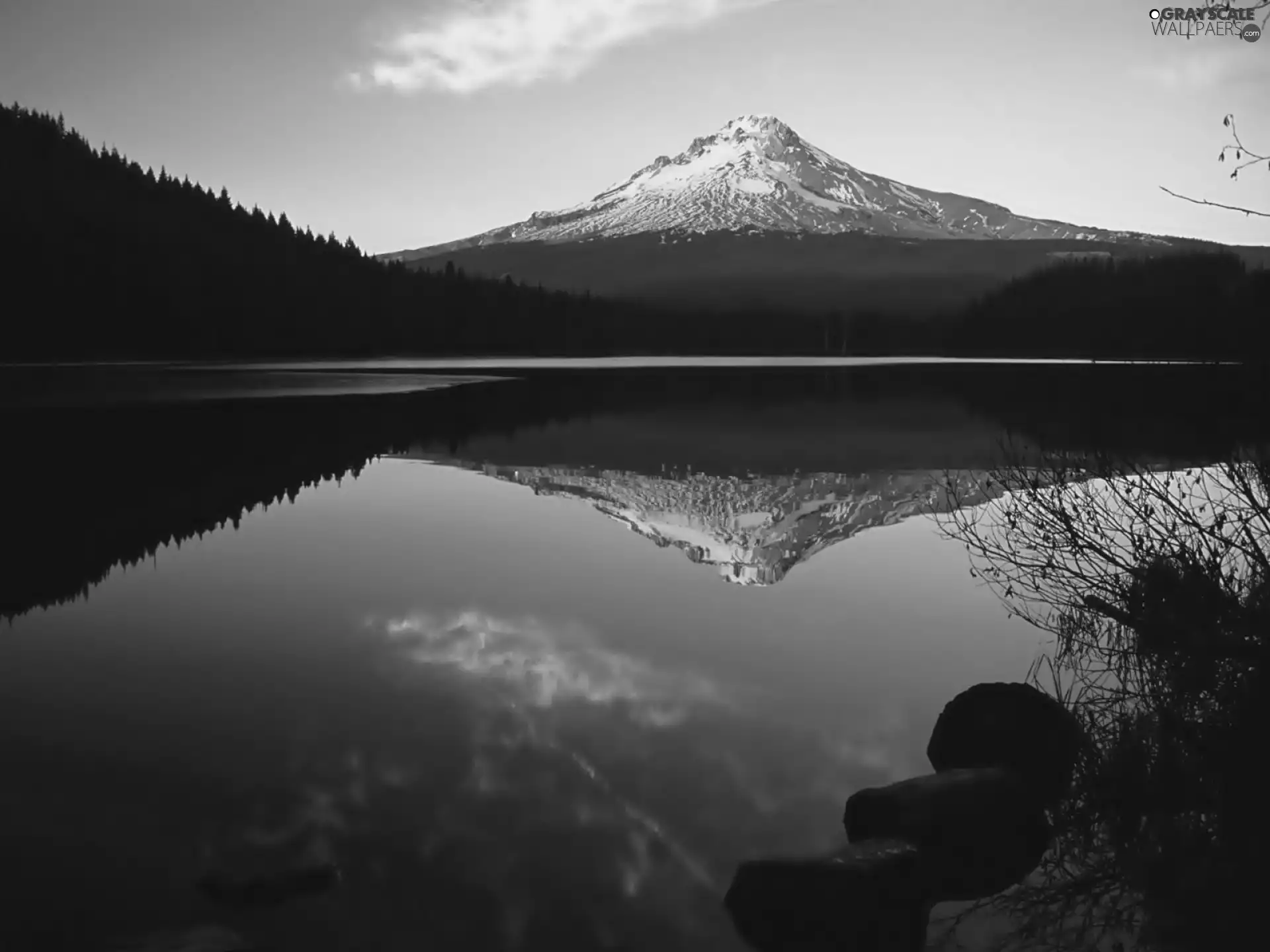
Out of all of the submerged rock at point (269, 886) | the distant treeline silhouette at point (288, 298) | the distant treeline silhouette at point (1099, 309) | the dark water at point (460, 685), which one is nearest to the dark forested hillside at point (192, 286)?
the distant treeline silhouette at point (288, 298)

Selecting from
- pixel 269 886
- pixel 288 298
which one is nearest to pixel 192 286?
pixel 288 298

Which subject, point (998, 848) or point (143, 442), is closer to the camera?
point (998, 848)

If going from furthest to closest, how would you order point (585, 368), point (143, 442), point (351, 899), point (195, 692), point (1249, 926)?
point (585, 368), point (143, 442), point (195, 692), point (351, 899), point (1249, 926)

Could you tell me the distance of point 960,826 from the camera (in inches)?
287

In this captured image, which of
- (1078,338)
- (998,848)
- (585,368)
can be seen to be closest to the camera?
(998,848)

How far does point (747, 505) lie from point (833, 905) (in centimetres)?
1915

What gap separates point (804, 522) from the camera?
73.8 ft

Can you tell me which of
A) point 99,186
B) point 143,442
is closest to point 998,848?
point 143,442

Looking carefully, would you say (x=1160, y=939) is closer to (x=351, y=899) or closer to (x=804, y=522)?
(x=351, y=899)

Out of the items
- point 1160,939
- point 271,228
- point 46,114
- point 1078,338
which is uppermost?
point 46,114

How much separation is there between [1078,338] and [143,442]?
152 m

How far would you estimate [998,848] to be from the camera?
23.9 ft

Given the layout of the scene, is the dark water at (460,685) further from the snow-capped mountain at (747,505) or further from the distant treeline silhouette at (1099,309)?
the distant treeline silhouette at (1099,309)

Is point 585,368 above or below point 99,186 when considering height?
below
